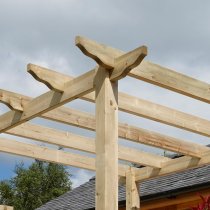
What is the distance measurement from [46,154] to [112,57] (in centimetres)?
388

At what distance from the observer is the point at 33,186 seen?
3597 cm

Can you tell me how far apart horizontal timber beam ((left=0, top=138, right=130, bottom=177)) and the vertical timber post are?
11.6 ft

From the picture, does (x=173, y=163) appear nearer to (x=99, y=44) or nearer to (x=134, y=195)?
(x=134, y=195)

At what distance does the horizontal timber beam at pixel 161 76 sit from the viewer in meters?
A: 5.74

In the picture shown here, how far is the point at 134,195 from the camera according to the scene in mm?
9836

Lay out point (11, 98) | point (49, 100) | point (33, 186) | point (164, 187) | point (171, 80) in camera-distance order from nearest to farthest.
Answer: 1. point (171, 80)
2. point (49, 100)
3. point (11, 98)
4. point (164, 187)
5. point (33, 186)

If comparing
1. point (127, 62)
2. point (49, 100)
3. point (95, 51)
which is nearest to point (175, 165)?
point (49, 100)

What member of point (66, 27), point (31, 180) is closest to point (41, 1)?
point (66, 27)

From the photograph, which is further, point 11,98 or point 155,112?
point 155,112

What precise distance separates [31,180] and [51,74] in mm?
30228

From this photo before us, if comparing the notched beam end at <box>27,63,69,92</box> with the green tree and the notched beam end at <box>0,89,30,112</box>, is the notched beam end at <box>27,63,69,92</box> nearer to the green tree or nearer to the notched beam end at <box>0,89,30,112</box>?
the notched beam end at <box>0,89,30,112</box>

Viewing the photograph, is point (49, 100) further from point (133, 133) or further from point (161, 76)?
point (133, 133)

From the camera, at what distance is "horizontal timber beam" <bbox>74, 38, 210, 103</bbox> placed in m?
5.74

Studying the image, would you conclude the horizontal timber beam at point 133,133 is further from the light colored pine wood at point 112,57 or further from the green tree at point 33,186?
the green tree at point 33,186
